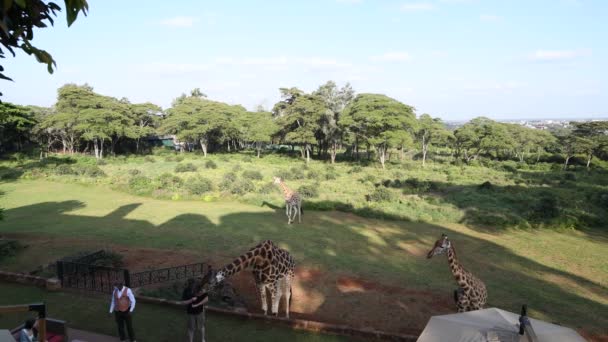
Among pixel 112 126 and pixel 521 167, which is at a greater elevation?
pixel 112 126

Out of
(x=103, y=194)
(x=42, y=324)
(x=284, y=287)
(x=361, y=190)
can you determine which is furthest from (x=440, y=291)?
(x=103, y=194)

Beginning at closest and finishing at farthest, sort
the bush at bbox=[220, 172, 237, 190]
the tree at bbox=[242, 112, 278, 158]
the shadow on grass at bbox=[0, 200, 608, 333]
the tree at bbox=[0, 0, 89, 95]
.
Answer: the tree at bbox=[0, 0, 89, 95]
the shadow on grass at bbox=[0, 200, 608, 333]
the bush at bbox=[220, 172, 237, 190]
the tree at bbox=[242, 112, 278, 158]

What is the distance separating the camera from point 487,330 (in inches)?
220

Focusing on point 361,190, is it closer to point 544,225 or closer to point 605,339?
point 544,225

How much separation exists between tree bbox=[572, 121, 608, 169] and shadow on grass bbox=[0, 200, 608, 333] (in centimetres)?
4845

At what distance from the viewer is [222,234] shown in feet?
61.9

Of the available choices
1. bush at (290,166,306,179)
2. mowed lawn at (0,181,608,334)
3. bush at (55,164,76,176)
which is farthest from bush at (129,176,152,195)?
bush at (290,166,306,179)

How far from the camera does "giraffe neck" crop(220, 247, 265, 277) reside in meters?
8.74

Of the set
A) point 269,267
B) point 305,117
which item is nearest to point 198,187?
point 269,267

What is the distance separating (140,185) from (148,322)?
77.3ft

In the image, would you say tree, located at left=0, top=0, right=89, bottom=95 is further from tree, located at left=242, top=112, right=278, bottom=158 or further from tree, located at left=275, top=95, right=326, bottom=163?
tree, located at left=242, top=112, right=278, bottom=158

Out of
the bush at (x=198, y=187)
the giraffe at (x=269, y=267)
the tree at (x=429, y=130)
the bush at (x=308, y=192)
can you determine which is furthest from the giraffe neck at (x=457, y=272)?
the tree at (x=429, y=130)

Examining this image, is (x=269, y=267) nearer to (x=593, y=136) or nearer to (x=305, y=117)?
(x=305, y=117)

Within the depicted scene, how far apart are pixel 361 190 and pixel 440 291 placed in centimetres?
1991
